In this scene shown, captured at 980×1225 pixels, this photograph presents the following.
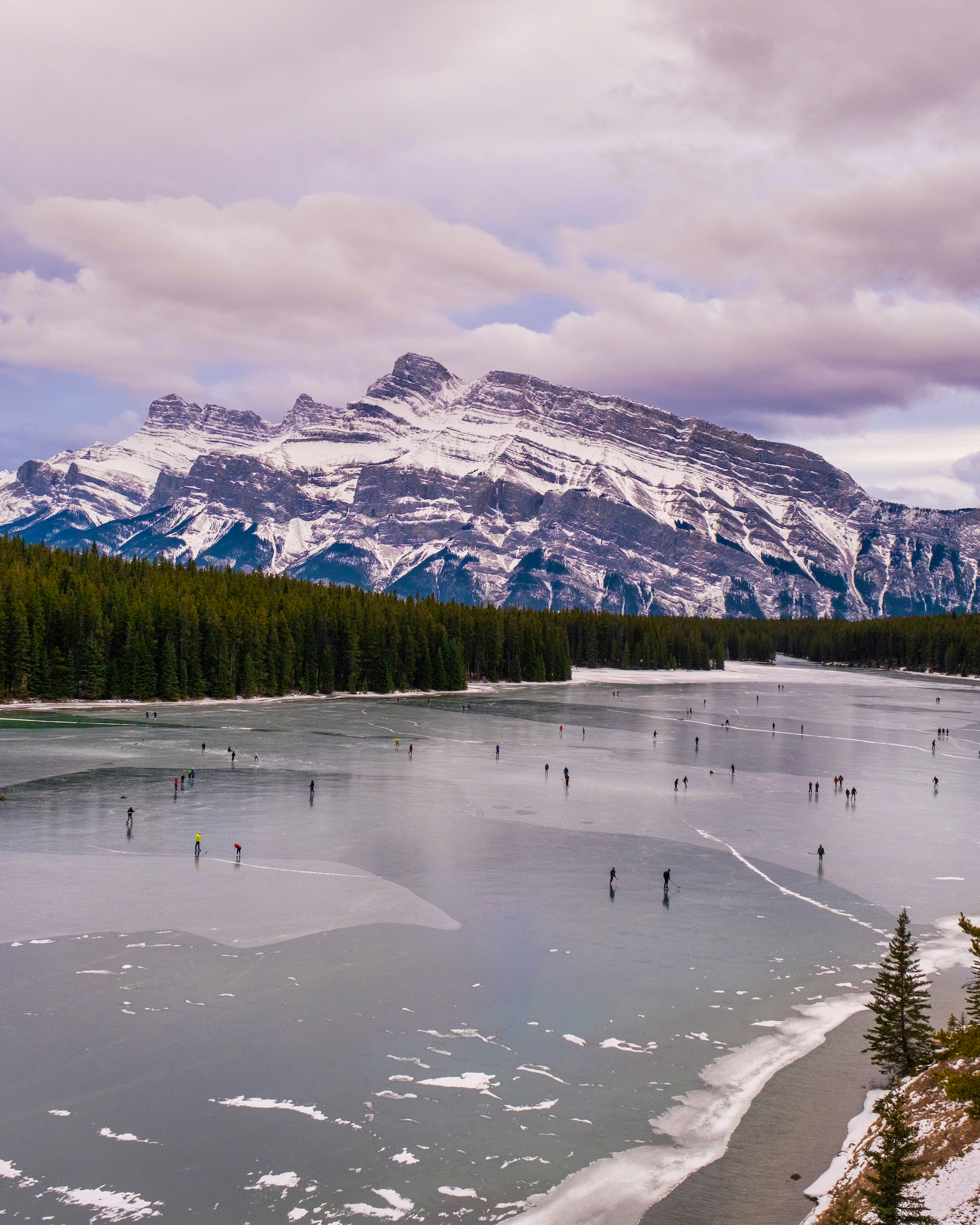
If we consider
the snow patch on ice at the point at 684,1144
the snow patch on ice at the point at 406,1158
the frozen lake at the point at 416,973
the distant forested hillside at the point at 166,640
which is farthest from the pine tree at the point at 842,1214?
the distant forested hillside at the point at 166,640

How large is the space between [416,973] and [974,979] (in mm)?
23442

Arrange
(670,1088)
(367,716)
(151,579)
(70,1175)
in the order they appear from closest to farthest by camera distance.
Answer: (70,1175), (670,1088), (367,716), (151,579)

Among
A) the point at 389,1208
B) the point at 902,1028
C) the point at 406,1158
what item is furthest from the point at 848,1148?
the point at 389,1208

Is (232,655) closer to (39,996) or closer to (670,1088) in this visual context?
(39,996)

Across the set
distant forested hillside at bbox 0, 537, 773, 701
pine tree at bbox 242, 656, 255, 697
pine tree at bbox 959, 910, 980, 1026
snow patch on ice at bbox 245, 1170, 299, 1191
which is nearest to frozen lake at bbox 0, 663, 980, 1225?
snow patch on ice at bbox 245, 1170, 299, 1191

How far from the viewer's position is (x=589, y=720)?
496 feet

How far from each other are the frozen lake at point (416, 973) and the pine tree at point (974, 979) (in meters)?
4.02

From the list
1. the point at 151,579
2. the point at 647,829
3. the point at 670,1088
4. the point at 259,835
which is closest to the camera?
the point at 670,1088

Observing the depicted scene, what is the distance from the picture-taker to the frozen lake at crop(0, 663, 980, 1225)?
85.5 ft

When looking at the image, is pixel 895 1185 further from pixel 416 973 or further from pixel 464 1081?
pixel 416 973

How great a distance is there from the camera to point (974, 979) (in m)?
40.7

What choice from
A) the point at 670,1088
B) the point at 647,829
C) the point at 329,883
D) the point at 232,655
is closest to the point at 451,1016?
the point at 670,1088

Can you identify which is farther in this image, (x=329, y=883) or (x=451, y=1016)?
(x=329, y=883)

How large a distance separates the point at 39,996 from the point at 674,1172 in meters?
23.9
